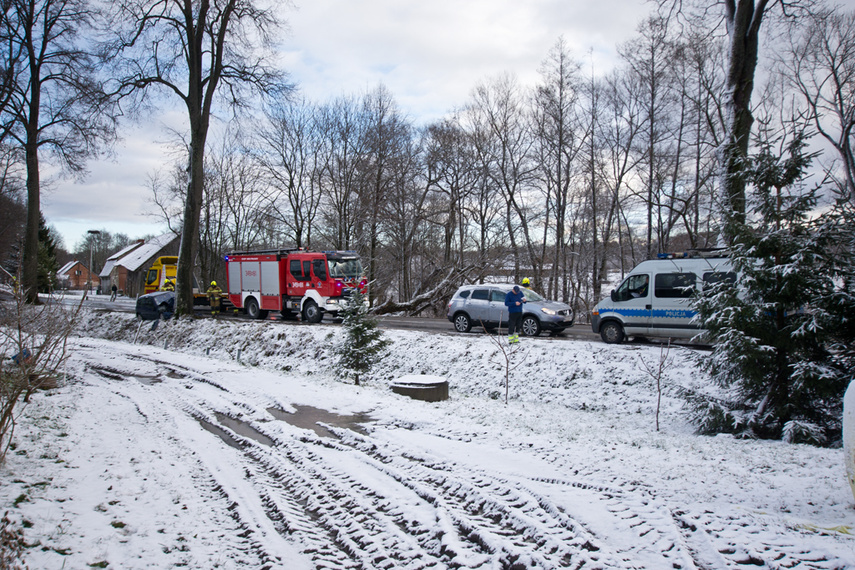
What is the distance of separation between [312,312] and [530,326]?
9.42 metres

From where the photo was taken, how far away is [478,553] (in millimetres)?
3629

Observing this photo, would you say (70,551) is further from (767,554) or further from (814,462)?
(814,462)

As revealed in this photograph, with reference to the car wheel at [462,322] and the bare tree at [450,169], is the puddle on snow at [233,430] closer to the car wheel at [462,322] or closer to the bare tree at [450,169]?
the car wheel at [462,322]

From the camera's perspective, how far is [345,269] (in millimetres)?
20000

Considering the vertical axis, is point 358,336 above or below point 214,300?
below

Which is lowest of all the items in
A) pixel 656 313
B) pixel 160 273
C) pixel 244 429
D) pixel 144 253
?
pixel 244 429

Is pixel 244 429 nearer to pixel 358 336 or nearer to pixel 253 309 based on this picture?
pixel 358 336

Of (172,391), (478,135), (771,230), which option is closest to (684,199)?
(478,135)

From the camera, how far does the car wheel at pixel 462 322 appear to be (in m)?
16.9

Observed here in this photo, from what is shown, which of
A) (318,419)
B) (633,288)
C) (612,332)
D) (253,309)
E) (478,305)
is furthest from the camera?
(253,309)

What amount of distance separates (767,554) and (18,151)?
31580 mm

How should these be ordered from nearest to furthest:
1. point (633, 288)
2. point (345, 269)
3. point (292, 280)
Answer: point (633, 288)
point (345, 269)
point (292, 280)

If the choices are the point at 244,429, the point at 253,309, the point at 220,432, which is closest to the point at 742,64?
the point at 244,429

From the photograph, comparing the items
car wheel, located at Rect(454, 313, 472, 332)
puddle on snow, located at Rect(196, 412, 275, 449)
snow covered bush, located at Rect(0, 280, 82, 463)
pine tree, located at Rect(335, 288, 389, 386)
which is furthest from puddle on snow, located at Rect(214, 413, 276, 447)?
car wheel, located at Rect(454, 313, 472, 332)
